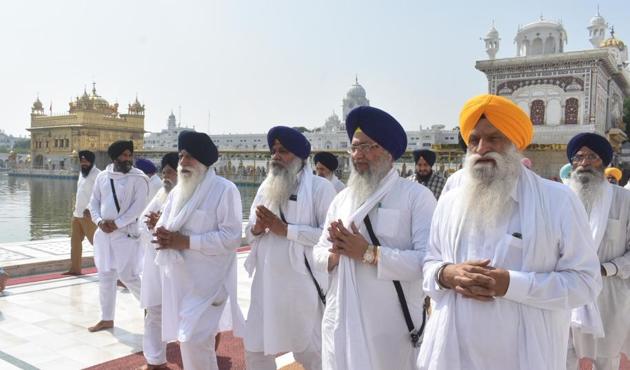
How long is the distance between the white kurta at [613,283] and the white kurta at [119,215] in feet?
10.8

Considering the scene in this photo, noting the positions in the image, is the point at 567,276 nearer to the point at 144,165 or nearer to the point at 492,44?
the point at 144,165

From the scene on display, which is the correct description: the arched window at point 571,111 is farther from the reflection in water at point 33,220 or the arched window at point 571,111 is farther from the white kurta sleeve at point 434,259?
the white kurta sleeve at point 434,259

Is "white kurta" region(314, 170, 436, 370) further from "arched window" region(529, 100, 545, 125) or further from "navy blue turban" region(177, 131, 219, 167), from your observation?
"arched window" region(529, 100, 545, 125)

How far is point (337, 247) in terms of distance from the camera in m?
2.18

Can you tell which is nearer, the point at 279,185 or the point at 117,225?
the point at 279,185

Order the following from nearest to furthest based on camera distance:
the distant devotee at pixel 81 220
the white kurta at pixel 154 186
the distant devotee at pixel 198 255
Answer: the distant devotee at pixel 198 255
the white kurta at pixel 154 186
the distant devotee at pixel 81 220

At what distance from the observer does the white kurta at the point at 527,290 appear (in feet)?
5.44

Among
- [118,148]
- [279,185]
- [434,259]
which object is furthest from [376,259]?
[118,148]

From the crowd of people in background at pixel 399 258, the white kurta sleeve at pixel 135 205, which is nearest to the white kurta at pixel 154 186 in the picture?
the white kurta sleeve at pixel 135 205

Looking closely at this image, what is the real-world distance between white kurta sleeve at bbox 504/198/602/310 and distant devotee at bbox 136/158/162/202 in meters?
4.33

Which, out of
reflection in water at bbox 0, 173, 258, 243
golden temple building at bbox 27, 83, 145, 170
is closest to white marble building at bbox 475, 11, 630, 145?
reflection in water at bbox 0, 173, 258, 243

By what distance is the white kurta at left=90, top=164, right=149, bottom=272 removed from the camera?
441 cm

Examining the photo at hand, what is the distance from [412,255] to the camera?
214cm

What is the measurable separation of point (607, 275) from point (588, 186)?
0.51 meters
